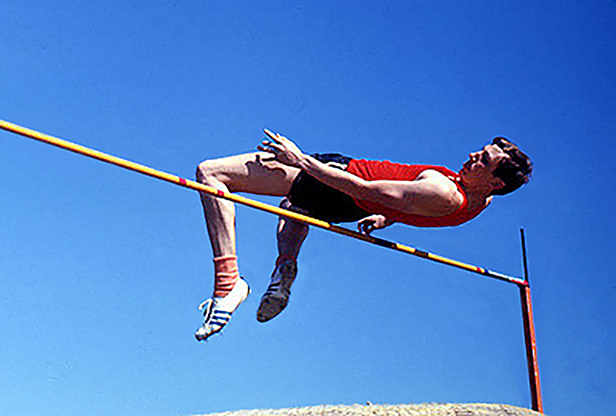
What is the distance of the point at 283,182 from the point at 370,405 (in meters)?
2.53

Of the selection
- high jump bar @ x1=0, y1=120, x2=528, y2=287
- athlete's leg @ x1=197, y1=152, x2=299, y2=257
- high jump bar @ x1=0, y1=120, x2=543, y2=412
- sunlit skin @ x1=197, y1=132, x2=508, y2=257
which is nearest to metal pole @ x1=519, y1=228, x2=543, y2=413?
high jump bar @ x1=0, y1=120, x2=543, y2=412

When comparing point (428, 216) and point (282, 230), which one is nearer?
point (428, 216)

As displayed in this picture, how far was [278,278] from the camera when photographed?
4.83m

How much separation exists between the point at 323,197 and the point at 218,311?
84 centimetres

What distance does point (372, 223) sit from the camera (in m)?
4.81

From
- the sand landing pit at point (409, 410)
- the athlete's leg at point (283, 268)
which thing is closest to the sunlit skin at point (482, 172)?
the athlete's leg at point (283, 268)

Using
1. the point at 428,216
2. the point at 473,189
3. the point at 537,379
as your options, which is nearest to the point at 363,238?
the point at 428,216

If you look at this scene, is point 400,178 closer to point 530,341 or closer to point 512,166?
point 512,166

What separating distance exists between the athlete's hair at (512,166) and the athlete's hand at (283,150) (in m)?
1.07

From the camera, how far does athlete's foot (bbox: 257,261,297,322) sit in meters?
4.79

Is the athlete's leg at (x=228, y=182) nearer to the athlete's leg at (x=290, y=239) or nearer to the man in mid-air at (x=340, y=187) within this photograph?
the man in mid-air at (x=340, y=187)

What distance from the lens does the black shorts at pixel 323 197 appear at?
4.48m

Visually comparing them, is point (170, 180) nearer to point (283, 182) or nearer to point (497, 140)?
point (283, 182)

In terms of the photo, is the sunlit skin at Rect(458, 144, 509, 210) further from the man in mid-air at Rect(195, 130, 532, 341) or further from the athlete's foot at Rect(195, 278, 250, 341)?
the athlete's foot at Rect(195, 278, 250, 341)
